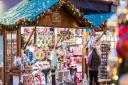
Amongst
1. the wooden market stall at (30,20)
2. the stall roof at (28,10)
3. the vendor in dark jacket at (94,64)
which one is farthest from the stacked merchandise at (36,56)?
the vendor in dark jacket at (94,64)

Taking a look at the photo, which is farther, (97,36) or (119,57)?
(97,36)

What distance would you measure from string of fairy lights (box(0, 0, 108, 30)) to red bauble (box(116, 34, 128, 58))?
253 inches

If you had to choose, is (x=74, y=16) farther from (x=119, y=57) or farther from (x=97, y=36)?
(x=119, y=57)

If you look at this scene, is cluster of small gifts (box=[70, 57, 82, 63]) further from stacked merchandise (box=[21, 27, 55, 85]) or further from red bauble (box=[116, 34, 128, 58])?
red bauble (box=[116, 34, 128, 58])

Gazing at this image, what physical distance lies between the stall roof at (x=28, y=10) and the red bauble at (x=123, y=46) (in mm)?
6530

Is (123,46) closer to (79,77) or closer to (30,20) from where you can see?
(30,20)

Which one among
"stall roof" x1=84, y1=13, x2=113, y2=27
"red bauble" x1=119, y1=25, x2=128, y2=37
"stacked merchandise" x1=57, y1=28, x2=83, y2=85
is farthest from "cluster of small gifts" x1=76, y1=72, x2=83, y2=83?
"red bauble" x1=119, y1=25, x2=128, y2=37

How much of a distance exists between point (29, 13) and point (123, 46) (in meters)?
6.96

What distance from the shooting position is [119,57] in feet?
10.5

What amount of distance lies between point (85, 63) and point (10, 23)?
9.29 ft

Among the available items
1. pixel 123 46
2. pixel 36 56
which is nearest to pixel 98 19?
pixel 36 56

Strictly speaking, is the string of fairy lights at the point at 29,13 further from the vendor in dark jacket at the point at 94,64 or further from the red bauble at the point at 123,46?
the red bauble at the point at 123,46

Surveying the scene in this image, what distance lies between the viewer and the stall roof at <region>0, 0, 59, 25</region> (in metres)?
9.80

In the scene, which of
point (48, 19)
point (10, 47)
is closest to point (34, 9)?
point (48, 19)
